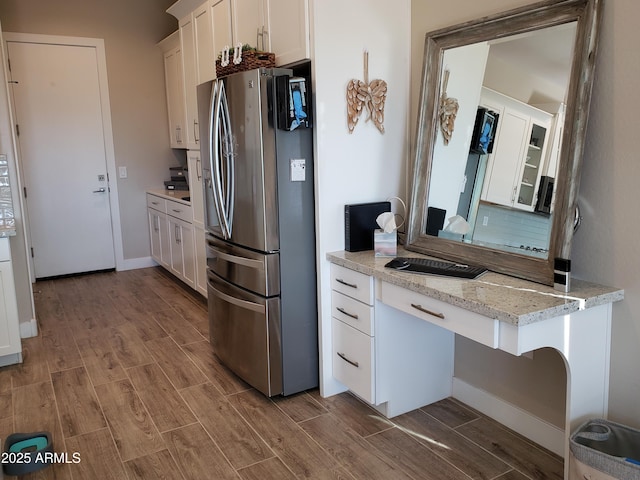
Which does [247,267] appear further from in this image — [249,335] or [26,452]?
[26,452]

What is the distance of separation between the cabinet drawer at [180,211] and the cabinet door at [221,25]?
143cm

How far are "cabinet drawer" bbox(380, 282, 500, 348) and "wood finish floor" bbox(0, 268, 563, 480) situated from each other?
654 mm

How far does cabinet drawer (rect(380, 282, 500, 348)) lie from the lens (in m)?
1.94

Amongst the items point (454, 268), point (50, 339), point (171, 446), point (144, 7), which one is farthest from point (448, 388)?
point (144, 7)

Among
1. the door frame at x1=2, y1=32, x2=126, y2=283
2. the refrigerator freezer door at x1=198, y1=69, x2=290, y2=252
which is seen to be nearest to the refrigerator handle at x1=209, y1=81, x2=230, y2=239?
the refrigerator freezer door at x1=198, y1=69, x2=290, y2=252

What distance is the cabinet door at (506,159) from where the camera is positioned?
2299mm

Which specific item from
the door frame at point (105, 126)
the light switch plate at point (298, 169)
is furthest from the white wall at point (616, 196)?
the door frame at point (105, 126)

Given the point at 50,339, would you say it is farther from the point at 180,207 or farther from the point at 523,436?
the point at 523,436

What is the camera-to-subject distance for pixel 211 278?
3332 mm

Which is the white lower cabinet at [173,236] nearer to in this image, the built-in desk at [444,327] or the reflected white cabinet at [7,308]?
the reflected white cabinet at [7,308]

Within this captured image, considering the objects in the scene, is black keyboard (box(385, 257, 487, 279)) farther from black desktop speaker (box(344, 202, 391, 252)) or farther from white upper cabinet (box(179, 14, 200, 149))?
white upper cabinet (box(179, 14, 200, 149))

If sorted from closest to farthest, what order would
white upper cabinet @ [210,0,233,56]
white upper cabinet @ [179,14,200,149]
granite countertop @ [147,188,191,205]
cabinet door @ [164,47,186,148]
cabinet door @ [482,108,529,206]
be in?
cabinet door @ [482,108,529,206], white upper cabinet @ [210,0,233,56], white upper cabinet @ [179,14,200,149], granite countertop @ [147,188,191,205], cabinet door @ [164,47,186,148]

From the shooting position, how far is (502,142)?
7.82ft

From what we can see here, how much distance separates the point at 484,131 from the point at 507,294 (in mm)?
838
